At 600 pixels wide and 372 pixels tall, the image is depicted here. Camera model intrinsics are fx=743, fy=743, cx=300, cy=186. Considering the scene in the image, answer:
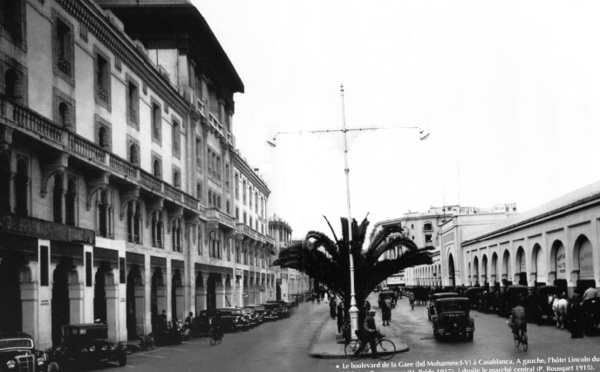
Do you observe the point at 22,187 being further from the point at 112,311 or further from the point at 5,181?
the point at 112,311

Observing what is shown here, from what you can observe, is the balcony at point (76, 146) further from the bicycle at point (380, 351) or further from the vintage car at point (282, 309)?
the vintage car at point (282, 309)

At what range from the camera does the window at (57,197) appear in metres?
26.4

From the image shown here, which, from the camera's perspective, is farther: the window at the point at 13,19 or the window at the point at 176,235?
the window at the point at 176,235

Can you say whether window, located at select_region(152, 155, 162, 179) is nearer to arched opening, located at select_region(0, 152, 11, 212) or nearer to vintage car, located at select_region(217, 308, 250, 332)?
→ vintage car, located at select_region(217, 308, 250, 332)

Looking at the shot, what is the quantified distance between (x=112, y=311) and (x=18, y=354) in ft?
41.2

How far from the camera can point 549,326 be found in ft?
116

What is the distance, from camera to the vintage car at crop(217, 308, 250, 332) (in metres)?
43.1

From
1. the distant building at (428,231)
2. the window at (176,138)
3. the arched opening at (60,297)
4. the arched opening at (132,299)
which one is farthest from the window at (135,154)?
the distant building at (428,231)

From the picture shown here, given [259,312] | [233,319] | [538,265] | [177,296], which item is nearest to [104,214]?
[177,296]

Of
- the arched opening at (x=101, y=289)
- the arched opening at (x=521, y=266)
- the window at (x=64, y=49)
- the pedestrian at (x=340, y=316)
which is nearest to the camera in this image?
the window at (x=64, y=49)

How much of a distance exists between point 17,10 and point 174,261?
2122 centimetres

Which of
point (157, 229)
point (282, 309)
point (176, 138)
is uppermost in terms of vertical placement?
point (176, 138)

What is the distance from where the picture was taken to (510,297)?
4359cm

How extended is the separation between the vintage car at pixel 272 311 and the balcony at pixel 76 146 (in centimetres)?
1756
